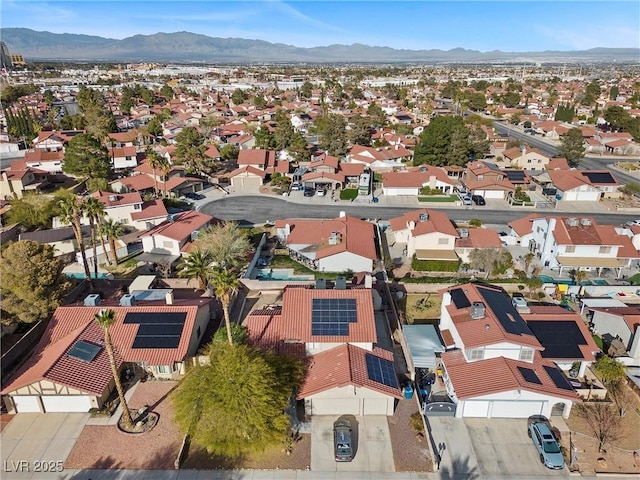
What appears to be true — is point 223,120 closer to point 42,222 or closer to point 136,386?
point 42,222

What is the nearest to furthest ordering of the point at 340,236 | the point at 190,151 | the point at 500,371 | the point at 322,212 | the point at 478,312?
the point at 500,371, the point at 478,312, the point at 340,236, the point at 322,212, the point at 190,151

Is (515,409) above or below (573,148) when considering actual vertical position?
below

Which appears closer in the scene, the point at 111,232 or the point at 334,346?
the point at 334,346

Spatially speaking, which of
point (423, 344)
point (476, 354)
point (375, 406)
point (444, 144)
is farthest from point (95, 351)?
point (444, 144)

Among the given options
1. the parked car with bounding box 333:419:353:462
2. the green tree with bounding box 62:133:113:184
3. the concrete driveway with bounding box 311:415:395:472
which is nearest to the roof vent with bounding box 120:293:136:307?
the concrete driveway with bounding box 311:415:395:472

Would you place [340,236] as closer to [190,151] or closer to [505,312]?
[505,312]
